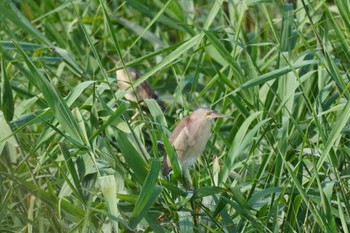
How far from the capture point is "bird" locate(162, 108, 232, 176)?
335 cm

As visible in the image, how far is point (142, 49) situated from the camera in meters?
5.50

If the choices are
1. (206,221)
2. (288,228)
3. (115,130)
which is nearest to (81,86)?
(115,130)

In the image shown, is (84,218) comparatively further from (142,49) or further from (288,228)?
(142,49)

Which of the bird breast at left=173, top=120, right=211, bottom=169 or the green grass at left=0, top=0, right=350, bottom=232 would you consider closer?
the green grass at left=0, top=0, right=350, bottom=232

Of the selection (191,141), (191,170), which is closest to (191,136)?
(191,141)

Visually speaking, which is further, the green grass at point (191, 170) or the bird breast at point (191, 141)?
the bird breast at point (191, 141)

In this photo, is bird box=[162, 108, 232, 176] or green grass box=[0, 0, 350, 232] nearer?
green grass box=[0, 0, 350, 232]

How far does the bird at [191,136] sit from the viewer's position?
3.35m

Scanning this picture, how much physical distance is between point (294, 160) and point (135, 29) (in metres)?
1.76

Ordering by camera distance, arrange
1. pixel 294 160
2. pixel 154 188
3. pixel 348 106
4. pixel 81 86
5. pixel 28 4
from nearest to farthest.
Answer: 1. pixel 154 188
2. pixel 348 106
3. pixel 81 86
4. pixel 294 160
5. pixel 28 4

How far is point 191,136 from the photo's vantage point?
11.0 feet

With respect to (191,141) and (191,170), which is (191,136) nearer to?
(191,141)

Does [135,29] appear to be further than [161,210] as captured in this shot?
Yes

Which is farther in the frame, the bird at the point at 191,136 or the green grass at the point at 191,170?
the bird at the point at 191,136
